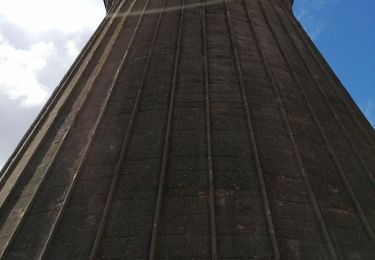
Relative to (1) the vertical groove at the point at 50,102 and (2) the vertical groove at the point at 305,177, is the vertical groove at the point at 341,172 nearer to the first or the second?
(2) the vertical groove at the point at 305,177

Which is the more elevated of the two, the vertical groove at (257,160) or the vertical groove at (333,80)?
the vertical groove at (333,80)

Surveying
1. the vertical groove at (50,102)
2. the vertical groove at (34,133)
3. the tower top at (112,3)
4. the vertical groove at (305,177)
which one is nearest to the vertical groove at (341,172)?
the vertical groove at (305,177)

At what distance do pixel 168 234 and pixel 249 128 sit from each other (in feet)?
7.63

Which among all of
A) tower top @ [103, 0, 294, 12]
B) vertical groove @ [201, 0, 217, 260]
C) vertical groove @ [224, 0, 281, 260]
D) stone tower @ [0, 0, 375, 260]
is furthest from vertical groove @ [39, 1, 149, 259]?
tower top @ [103, 0, 294, 12]

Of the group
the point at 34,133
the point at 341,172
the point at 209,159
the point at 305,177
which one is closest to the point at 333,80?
the point at 341,172

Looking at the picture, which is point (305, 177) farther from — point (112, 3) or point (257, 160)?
point (112, 3)

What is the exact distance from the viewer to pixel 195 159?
6379 mm

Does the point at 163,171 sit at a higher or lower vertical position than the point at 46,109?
lower

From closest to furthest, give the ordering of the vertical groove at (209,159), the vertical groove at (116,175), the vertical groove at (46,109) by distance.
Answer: the vertical groove at (209,159)
the vertical groove at (116,175)
the vertical groove at (46,109)

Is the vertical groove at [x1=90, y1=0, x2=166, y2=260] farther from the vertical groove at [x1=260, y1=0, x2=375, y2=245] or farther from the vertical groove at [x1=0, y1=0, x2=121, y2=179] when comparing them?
the vertical groove at [x1=260, y1=0, x2=375, y2=245]

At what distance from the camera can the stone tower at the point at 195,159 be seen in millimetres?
5414

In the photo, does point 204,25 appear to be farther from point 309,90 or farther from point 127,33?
point 309,90

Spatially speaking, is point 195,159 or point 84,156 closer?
point 195,159

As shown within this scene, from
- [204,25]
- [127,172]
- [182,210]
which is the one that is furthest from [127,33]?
[182,210]
